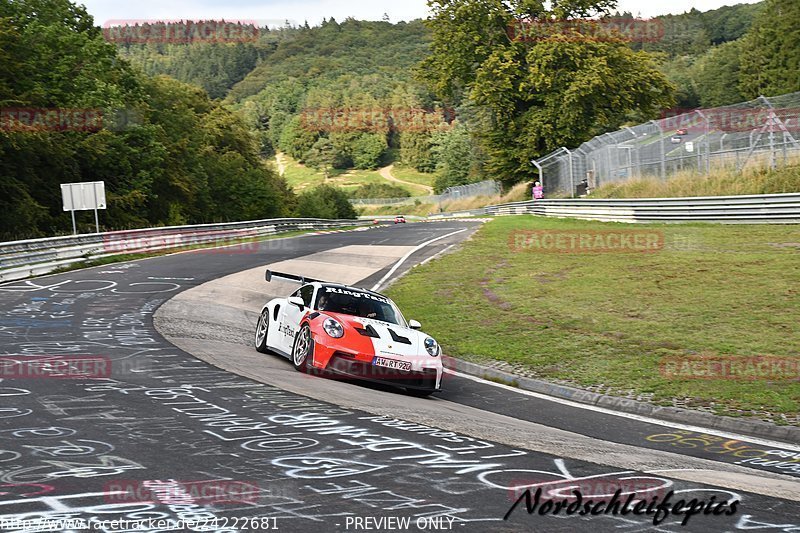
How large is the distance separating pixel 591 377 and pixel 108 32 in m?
63.2

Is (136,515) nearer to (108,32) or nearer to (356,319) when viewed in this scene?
(356,319)

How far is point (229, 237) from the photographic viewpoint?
42750 millimetres

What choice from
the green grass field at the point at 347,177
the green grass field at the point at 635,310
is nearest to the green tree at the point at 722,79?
the green grass field at the point at 347,177

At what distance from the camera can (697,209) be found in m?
29.4

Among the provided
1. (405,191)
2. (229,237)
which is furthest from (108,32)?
(405,191)

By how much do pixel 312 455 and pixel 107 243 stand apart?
1066 inches

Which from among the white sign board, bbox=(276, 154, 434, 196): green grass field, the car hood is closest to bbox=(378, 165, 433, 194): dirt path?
bbox=(276, 154, 434, 196): green grass field

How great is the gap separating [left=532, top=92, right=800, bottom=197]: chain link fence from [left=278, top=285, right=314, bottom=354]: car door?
62.7 feet

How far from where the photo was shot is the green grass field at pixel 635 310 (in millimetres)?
11570

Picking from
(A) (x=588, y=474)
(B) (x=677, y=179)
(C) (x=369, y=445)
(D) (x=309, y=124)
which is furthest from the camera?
(D) (x=309, y=124)

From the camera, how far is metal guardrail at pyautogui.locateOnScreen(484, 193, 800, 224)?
25.8m

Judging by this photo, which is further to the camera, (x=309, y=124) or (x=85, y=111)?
(x=309, y=124)

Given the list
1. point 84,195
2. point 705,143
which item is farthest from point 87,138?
point 705,143

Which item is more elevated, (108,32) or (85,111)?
(108,32)
